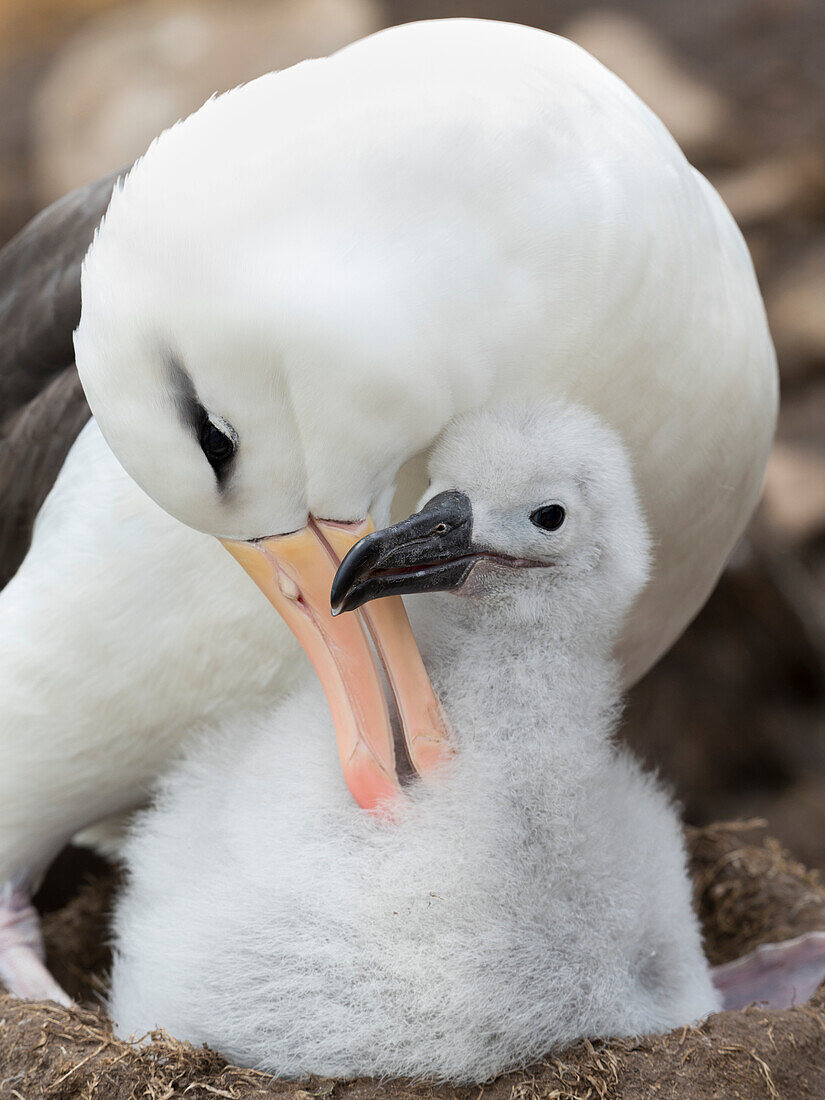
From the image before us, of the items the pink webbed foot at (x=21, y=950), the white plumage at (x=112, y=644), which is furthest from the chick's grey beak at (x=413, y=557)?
the pink webbed foot at (x=21, y=950)

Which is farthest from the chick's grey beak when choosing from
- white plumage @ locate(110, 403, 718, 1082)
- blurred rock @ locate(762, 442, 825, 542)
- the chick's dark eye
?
blurred rock @ locate(762, 442, 825, 542)

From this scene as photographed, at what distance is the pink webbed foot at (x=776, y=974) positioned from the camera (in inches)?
86.5

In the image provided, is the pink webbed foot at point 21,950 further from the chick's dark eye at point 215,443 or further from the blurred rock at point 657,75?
the blurred rock at point 657,75

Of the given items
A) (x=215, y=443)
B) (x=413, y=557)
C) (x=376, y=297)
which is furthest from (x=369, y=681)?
(x=376, y=297)

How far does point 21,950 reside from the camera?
2338 millimetres

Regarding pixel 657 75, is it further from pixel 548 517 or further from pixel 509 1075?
pixel 509 1075

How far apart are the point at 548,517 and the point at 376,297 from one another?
14.5 inches

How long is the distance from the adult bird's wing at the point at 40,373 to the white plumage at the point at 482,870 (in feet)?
2.43

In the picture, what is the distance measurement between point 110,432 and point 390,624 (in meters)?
0.43

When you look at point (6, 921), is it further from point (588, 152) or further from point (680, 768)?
point (680, 768)

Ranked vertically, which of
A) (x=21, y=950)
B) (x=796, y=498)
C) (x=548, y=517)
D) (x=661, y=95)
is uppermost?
(x=548, y=517)

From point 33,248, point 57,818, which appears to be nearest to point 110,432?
point 57,818

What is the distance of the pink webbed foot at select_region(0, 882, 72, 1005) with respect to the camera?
7.46 feet

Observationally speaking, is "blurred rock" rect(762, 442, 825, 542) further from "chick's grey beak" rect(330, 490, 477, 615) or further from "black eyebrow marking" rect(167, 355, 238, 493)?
"black eyebrow marking" rect(167, 355, 238, 493)
